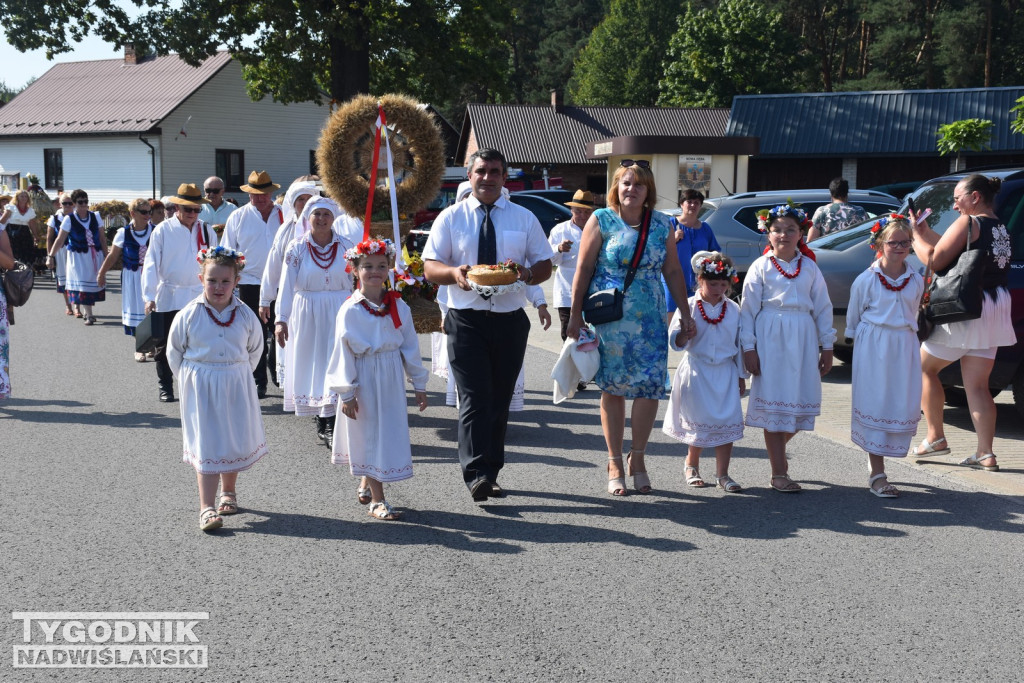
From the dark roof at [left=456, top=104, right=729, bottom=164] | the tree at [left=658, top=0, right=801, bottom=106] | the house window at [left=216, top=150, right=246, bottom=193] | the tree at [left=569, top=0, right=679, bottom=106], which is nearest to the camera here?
the house window at [left=216, top=150, right=246, bottom=193]

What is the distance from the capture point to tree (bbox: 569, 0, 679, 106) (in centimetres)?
7456

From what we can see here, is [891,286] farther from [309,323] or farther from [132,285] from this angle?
[132,285]

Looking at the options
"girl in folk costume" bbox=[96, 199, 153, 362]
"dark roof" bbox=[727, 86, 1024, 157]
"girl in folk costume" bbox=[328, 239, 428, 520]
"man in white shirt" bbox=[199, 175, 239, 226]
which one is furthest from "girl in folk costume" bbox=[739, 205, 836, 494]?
"dark roof" bbox=[727, 86, 1024, 157]

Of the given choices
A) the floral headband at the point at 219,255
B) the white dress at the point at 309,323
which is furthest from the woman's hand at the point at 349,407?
the white dress at the point at 309,323

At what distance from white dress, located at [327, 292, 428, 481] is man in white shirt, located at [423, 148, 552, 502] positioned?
402mm

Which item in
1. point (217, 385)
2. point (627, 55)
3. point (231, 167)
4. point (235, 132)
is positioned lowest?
point (217, 385)

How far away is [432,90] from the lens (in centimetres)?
3234

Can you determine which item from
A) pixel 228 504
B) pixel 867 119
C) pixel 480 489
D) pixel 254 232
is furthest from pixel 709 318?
pixel 867 119

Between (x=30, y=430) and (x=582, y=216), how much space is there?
564cm

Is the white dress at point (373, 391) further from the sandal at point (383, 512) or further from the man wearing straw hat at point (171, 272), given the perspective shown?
the man wearing straw hat at point (171, 272)

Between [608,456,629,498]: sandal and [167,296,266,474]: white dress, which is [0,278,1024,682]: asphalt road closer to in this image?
[608,456,629,498]: sandal

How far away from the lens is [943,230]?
360 inches

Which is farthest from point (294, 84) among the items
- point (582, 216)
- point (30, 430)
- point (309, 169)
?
point (30, 430)

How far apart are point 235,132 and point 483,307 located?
42.8m
